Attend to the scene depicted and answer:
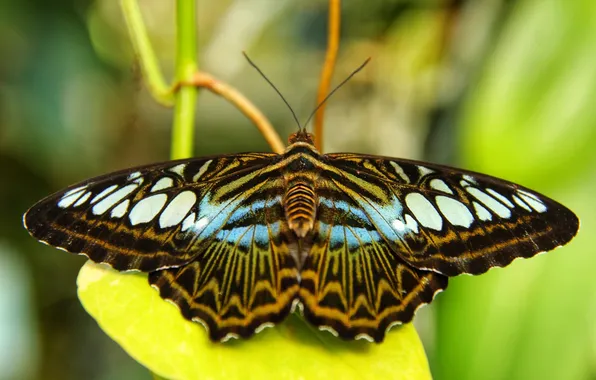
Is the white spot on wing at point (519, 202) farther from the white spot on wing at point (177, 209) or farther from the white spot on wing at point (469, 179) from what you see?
the white spot on wing at point (177, 209)

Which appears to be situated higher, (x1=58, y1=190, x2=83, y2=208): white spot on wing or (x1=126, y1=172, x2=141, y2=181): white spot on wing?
(x1=126, y1=172, x2=141, y2=181): white spot on wing

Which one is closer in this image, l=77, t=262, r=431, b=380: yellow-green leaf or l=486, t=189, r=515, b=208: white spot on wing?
l=77, t=262, r=431, b=380: yellow-green leaf

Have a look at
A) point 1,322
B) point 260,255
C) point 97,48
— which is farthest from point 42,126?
point 260,255

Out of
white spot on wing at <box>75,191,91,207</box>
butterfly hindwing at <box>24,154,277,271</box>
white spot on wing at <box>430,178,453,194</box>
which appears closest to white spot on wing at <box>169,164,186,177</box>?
butterfly hindwing at <box>24,154,277,271</box>

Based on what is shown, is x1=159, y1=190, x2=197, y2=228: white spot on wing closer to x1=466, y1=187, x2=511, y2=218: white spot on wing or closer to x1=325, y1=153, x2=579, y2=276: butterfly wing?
x1=325, y1=153, x2=579, y2=276: butterfly wing

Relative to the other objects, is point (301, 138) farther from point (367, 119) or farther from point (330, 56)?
point (367, 119)

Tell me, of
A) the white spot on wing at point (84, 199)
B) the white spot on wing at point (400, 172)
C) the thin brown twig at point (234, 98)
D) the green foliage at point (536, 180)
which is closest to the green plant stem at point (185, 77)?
the thin brown twig at point (234, 98)

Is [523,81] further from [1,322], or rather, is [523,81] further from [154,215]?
[1,322]
